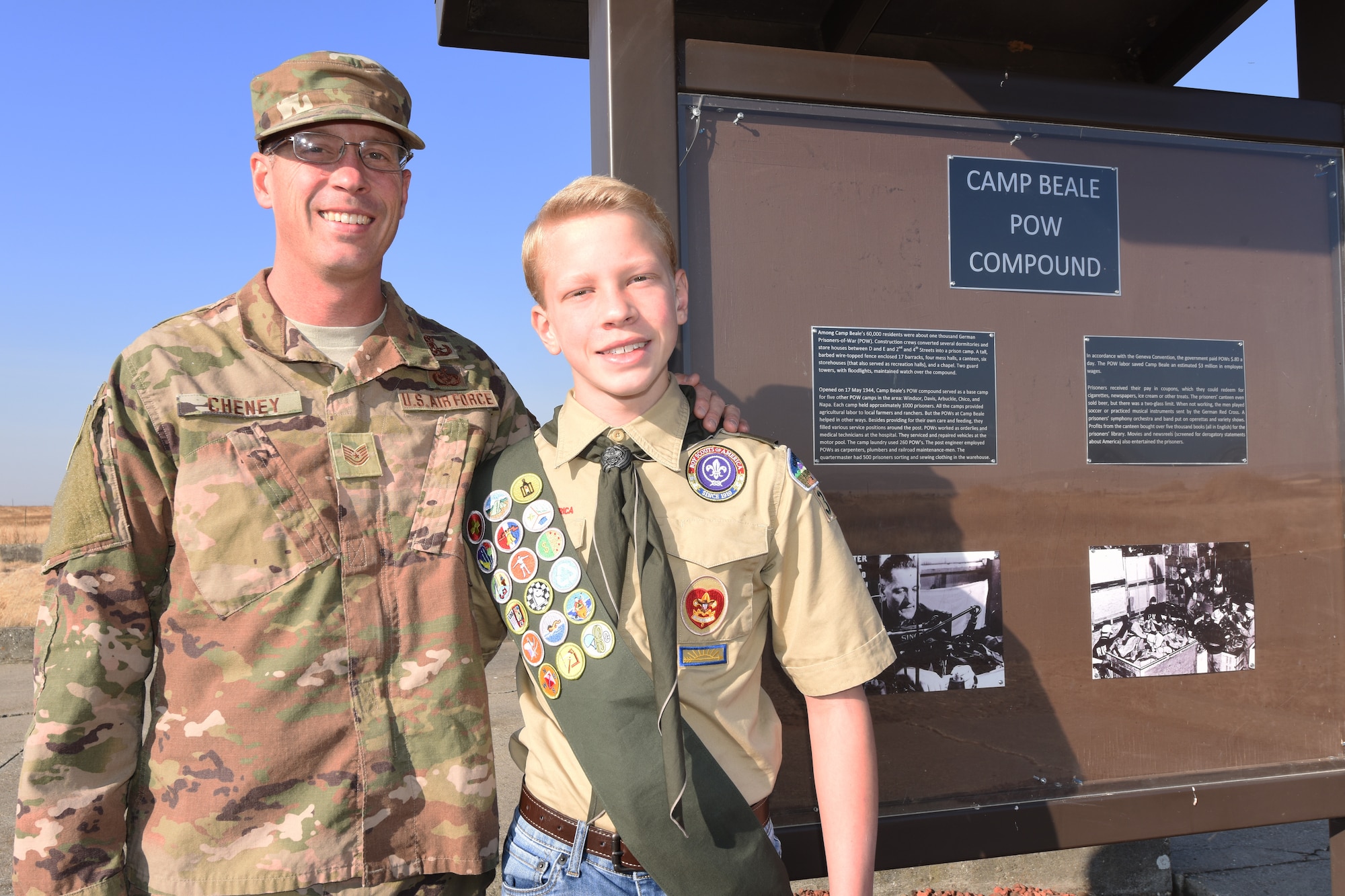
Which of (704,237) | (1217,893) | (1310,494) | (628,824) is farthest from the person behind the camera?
(1217,893)

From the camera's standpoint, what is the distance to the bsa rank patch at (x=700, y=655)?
63.5 inches

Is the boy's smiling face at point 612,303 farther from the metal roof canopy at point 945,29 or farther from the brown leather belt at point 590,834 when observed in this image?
the metal roof canopy at point 945,29

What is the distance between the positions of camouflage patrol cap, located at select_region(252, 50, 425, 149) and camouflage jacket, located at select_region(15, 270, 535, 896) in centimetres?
41

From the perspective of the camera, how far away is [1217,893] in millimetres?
3717

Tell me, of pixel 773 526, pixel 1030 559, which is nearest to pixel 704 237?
pixel 773 526

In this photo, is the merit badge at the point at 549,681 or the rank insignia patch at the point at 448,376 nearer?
the merit badge at the point at 549,681

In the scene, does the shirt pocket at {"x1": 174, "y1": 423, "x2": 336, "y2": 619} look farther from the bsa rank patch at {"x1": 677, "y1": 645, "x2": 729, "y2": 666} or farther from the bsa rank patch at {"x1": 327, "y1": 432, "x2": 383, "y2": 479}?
the bsa rank patch at {"x1": 677, "y1": 645, "x2": 729, "y2": 666}

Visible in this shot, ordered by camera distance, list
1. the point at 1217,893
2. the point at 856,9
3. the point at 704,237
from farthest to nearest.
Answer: the point at 1217,893, the point at 856,9, the point at 704,237

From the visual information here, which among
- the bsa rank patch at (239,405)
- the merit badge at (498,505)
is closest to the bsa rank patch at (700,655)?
the merit badge at (498,505)

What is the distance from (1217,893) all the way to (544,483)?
357 cm

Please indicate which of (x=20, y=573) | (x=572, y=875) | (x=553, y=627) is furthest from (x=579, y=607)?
(x=20, y=573)

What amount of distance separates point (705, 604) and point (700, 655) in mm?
90

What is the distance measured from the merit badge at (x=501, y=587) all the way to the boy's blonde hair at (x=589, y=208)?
0.54 m

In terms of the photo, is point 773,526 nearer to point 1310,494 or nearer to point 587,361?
point 587,361
